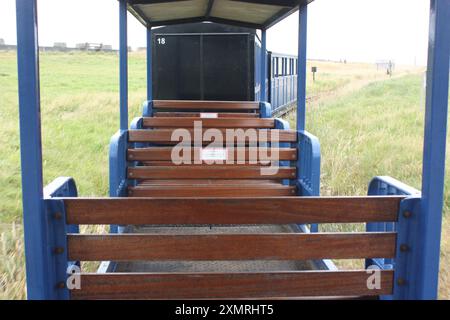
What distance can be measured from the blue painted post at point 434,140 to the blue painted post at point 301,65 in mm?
2774

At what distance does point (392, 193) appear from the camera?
108 inches

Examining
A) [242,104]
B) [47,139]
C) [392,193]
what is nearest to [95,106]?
[47,139]

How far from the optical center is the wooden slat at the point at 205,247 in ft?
7.48

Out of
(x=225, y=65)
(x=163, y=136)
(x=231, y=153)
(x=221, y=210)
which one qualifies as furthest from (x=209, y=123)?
(x=221, y=210)

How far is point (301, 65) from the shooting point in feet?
16.9

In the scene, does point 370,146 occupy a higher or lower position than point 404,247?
lower

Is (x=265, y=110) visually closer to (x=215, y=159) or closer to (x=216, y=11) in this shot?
(x=216, y=11)

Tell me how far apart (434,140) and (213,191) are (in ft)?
7.98

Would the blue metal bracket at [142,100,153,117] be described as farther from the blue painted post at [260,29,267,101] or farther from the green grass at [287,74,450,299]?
the green grass at [287,74,450,299]

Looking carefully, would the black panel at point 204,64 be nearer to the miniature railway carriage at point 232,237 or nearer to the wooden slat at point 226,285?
the miniature railway carriage at point 232,237

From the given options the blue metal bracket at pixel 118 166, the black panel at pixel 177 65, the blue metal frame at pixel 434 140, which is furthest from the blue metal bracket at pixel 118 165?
the black panel at pixel 177 65

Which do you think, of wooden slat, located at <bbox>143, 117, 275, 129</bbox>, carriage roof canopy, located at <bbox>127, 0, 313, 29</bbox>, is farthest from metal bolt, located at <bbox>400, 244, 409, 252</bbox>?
wooden slat, located at <bbox>143, 117, 275, 129</bbox>

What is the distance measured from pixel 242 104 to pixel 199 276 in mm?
4626
